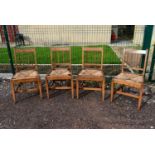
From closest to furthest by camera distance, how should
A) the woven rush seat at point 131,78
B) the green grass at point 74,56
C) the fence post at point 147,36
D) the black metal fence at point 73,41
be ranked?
the woven rush seat at point 131,78 → the fence post at point 147,36 → the black metal fence at point 73,41 → the green grass at point 74,56

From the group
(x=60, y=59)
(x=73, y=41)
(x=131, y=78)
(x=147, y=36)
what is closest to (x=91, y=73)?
(x=131, y=78)

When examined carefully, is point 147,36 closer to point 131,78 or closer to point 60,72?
point 131,78

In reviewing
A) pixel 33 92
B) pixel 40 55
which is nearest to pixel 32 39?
pixel 40 55

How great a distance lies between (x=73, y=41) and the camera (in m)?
8.37

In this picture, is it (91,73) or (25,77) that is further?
(91,73)

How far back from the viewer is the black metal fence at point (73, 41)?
5.53 meters

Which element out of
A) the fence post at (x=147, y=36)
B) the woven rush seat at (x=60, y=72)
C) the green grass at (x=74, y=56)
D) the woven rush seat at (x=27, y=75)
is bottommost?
the green grass at (x=74, y=56)

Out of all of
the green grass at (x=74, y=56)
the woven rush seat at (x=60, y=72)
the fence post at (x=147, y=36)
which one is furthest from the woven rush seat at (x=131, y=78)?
the green grass at (x=74, y=56)

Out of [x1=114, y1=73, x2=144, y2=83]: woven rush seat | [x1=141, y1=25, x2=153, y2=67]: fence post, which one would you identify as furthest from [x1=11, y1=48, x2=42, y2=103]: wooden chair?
[x1=141, y1=25, x2=153, y2=67]: fence post

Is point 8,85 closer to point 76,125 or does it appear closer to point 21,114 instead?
point 21,114

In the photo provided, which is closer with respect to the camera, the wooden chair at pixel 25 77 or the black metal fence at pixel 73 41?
the wooden chair at pixel 25 77

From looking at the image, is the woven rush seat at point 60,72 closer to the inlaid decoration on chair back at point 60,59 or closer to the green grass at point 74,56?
the inlaid decoration on chair back at point 60,59

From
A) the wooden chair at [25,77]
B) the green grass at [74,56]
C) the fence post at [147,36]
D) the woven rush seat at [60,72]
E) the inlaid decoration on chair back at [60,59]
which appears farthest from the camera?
the green grass at [74,56]

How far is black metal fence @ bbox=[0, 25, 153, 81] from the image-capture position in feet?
18.1
